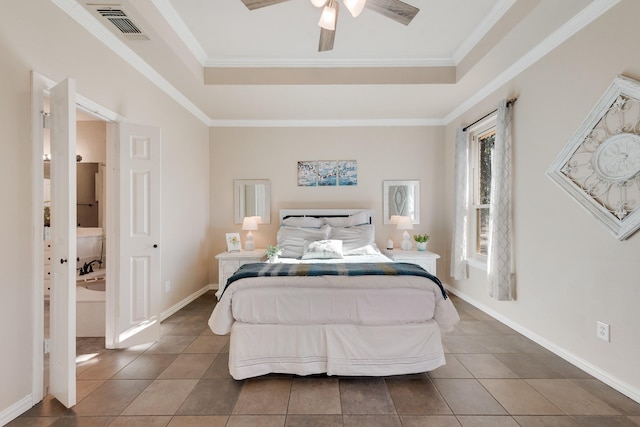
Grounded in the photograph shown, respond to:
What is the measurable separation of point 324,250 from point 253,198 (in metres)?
1.77

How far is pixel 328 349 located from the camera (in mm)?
2299

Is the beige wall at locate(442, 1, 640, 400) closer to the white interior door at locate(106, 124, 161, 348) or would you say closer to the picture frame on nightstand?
the picture frame on nightstand

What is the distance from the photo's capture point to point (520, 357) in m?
2.69

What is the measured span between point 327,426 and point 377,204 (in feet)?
11.9

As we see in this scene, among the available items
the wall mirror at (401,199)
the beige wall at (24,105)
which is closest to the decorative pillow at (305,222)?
the wall mirror at (401,199)

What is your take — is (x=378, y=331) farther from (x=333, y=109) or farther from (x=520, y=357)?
(x=333, y=109)

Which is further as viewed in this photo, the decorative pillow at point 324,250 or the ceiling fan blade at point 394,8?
the decorative pillow at point 324,250

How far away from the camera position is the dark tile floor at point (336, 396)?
188 cm

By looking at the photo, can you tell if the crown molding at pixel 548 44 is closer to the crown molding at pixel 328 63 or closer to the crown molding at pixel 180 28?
the crown molding at pixel 328 63

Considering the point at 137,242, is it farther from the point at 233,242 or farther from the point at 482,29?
the point at 482,29

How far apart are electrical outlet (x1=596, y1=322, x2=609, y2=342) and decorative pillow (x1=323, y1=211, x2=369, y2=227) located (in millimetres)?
2813

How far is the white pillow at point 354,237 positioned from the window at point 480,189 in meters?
1.39

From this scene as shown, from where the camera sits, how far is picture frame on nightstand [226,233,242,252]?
4600mm

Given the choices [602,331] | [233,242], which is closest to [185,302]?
[233,242]
